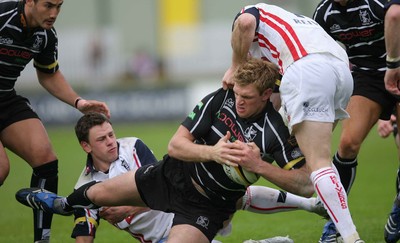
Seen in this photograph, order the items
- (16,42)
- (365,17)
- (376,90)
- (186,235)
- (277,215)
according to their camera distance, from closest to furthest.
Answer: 1. (186,235)
2. (365,17)
3. (16,42)
4. (376,90)
5. (277,215)

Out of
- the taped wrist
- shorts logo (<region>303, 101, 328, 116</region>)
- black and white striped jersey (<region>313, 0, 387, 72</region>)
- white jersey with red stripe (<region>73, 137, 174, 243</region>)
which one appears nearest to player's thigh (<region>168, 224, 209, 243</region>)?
white jersey with red stripe (<region>73, 137, 174, 243</region>)

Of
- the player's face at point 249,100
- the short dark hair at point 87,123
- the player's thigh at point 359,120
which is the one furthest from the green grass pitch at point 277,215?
the player's face at point 249,100

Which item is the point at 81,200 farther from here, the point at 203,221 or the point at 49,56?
the point at 49,56

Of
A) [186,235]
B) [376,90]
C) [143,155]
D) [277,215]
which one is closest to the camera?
[186,235]

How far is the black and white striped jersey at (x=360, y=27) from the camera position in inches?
277

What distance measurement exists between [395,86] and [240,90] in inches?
69.8

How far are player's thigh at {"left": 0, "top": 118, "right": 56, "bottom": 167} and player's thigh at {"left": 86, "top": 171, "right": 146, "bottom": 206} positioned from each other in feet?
3.36

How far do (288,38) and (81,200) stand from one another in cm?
205

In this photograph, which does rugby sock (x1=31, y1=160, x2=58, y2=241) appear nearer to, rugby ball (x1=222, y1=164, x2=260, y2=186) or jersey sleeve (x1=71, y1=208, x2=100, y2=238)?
jersey sleeve (x1=71, y1=208, x2=100, y2=238)

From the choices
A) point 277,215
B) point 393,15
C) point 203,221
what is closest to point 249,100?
point 203,221

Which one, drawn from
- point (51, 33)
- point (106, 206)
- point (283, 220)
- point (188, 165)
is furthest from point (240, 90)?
point (283, 220)

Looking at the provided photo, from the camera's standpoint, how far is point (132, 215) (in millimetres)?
6570

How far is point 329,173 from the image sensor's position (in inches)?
219

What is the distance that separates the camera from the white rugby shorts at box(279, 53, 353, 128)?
223 inches
